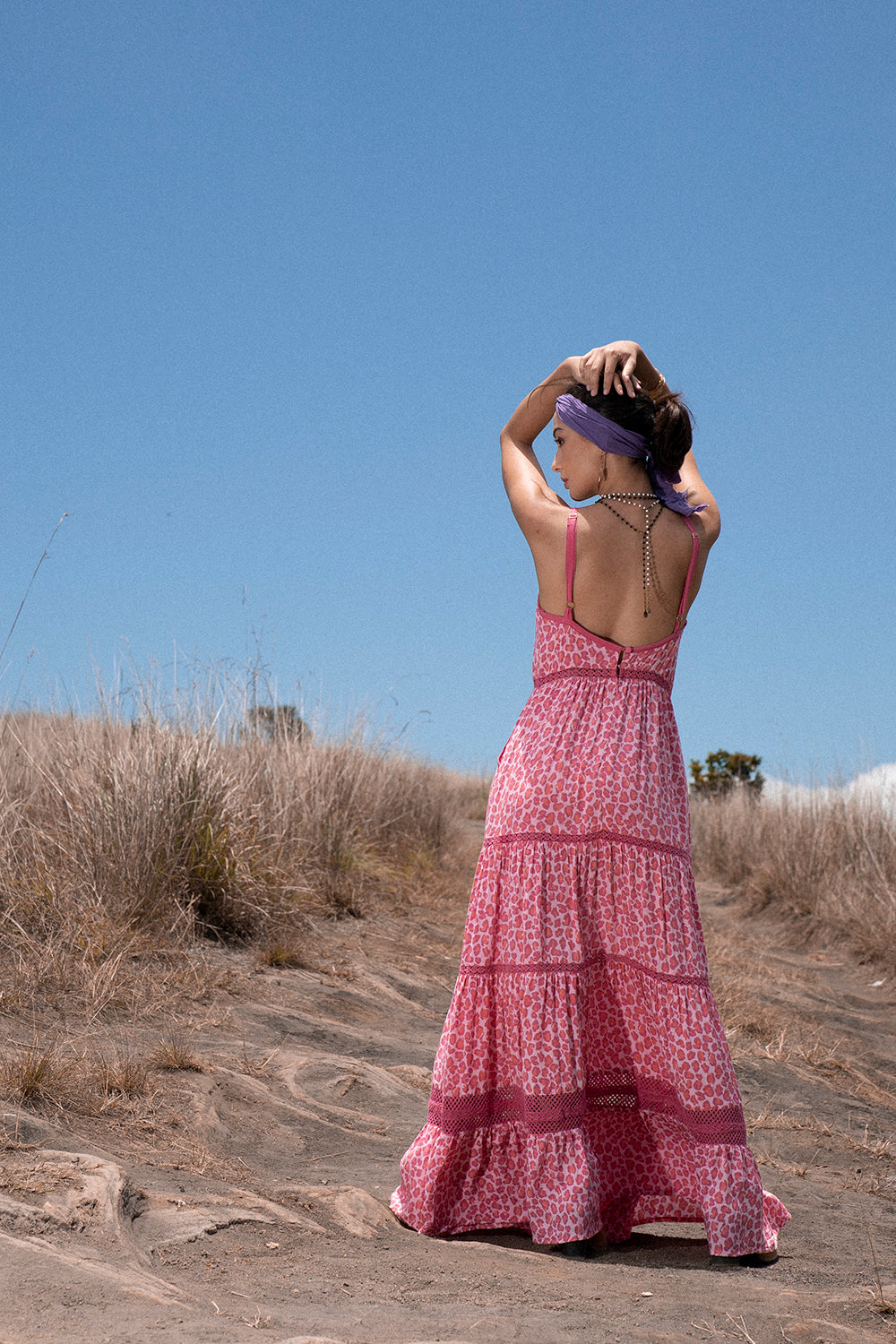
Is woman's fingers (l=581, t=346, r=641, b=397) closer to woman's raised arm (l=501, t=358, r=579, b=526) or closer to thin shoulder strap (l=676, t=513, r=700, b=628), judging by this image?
woman's raised arm (l=501, t=358, r=579, b=526)

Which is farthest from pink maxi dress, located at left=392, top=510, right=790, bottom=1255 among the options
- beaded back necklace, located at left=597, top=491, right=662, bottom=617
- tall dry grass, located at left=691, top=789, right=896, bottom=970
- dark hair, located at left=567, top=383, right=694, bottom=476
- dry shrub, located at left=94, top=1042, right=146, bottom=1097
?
tall dry grass, located at left=691, top=789, right=896, bottom=970

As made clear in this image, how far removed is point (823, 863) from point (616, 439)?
771 centimetres

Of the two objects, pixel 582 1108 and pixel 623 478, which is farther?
pixel 623 478

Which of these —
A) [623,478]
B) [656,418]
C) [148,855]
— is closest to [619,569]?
[623,478]

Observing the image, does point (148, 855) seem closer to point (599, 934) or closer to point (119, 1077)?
point (119, 1077)

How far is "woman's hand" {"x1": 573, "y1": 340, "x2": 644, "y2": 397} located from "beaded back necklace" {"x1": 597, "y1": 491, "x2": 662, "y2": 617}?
25 cm

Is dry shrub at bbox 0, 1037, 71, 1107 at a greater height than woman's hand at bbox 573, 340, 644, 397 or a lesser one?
lesser

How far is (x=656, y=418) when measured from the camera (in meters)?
2.80

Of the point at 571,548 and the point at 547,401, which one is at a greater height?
the point at 547,401

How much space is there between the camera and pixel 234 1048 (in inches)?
168

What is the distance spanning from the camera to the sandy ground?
2.05 meters

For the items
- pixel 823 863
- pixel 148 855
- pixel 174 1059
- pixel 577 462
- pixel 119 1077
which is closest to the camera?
pixel 577 462

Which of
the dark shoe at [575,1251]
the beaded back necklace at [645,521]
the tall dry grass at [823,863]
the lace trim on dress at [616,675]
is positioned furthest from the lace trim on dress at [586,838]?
the tall dry grass at [823,863]

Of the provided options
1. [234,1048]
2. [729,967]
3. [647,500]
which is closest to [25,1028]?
[234,1048]
